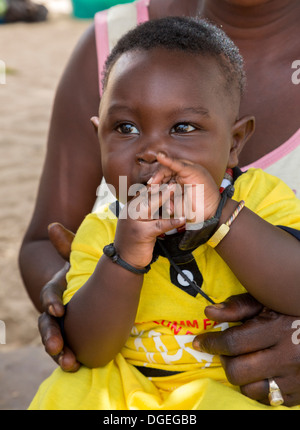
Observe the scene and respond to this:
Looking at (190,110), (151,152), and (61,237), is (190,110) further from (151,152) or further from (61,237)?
(61,237)

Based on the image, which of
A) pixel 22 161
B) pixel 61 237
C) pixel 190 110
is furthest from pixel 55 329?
pixel 22 161

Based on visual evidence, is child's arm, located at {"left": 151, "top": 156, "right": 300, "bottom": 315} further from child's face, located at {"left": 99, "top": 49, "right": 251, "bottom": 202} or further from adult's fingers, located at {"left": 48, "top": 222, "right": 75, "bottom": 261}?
adult's fingers, located at {"left": 48, "top": 222, "right": 75, "bottom": 261}

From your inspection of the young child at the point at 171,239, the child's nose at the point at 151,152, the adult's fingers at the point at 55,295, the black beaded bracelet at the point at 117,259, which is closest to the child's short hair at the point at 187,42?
the young child at the point at 171,239

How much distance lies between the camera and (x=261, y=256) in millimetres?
1517

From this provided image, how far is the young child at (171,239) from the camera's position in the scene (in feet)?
4.87

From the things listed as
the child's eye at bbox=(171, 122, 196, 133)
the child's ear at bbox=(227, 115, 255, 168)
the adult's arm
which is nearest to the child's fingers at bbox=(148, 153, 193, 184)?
the child's eye at bbox=(171, 122, 196, 133)

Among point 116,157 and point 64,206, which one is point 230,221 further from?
point 64,206

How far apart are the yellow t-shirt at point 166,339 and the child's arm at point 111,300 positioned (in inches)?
3.0

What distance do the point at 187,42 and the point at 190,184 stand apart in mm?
408

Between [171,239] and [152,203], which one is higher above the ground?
[152,203]

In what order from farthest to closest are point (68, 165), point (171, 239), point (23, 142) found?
point (23, 142)
point (68, 165)
point (171, 239)

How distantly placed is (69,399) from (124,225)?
1.57 ft

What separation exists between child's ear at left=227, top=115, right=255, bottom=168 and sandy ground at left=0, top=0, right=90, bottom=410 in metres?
1.61
